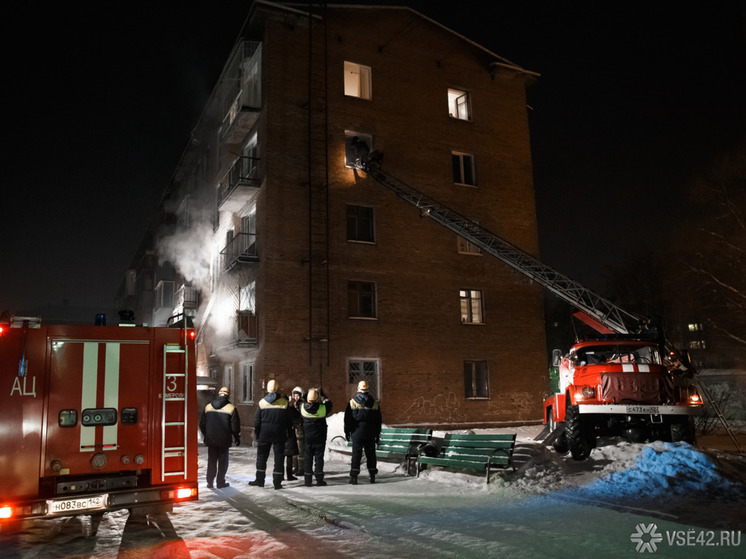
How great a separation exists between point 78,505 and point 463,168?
2073 centimetres

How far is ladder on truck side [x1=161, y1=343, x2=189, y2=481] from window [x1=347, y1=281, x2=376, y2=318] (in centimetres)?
1407

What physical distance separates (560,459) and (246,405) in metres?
13.0

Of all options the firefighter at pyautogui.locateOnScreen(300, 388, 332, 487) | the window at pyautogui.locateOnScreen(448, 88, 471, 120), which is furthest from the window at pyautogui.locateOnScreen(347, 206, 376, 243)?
the firefighter at pyautogui.locateOnScreen(300, 388, 332, 487)

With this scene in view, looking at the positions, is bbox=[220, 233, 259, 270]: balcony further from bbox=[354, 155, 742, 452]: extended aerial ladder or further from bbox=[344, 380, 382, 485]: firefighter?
bbox=[344, 380, 382, 485]: firefighter

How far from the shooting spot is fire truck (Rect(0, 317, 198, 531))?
20.7 feet

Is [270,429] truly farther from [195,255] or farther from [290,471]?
[195,255]

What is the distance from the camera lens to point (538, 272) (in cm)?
1928

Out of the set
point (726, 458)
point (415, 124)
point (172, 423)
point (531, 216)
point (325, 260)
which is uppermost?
point (415, 124)

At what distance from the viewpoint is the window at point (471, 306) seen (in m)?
23.4

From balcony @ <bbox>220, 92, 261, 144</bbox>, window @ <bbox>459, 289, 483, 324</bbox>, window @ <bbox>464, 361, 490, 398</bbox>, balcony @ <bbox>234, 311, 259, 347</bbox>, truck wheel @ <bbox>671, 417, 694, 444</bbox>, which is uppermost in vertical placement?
balcony @ <bbox>220, 92, 261, 144</bbox>

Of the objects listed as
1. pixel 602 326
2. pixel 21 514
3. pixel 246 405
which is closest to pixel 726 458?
pixel 602 326

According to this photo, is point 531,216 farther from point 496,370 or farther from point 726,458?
point 726,458

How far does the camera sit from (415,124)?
78.0 feet

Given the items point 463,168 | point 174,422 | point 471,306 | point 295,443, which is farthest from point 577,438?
point 463,168
